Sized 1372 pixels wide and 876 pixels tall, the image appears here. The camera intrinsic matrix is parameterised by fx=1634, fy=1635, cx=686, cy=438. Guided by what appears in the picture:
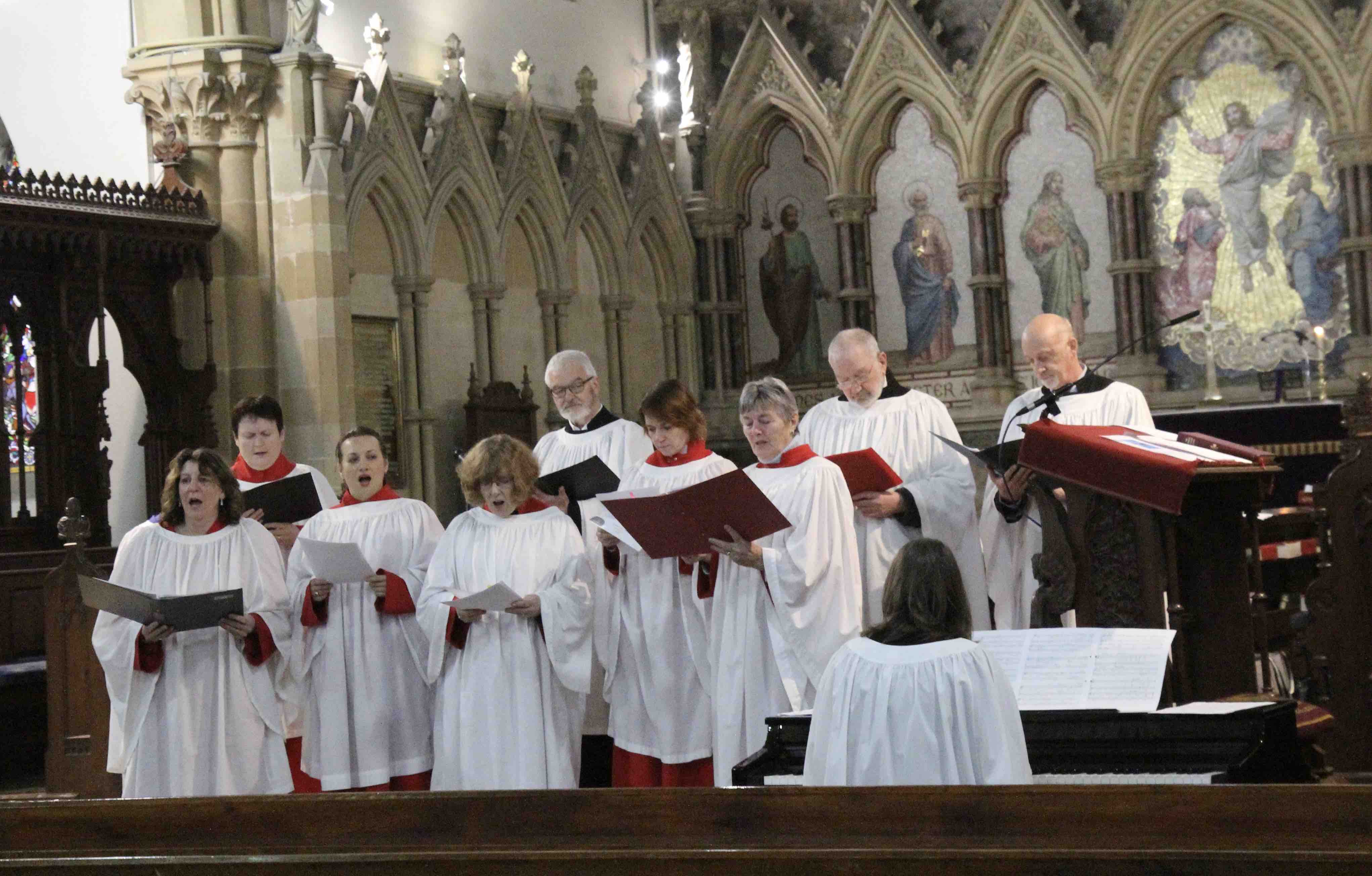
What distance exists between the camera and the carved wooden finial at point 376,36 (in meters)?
11.0

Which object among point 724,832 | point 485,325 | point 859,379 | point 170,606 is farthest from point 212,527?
point 485,325

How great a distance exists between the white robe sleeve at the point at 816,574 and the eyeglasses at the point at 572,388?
142 centimetres

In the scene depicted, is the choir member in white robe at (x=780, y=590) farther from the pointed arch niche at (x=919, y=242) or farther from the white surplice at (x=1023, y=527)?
the pointed arch niche at (x=919, y=242)

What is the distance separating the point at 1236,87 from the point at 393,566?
8.45 m

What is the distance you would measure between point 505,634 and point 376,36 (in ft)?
21.3

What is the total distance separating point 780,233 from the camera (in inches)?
548

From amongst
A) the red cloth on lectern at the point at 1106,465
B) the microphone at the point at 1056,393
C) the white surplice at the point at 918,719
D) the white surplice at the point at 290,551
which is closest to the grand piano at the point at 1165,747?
the white surplice at the point at 918,719

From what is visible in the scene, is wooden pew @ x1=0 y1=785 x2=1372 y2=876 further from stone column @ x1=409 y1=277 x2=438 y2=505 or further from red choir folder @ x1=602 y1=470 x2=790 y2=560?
stone column @ x1=409 y1=277 x2=438 y2=505

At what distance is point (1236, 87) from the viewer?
1211 centimetres

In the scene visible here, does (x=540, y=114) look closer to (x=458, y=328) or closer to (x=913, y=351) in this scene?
(x=458, y=328)

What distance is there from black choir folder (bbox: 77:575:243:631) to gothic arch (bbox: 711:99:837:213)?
29.7 ft

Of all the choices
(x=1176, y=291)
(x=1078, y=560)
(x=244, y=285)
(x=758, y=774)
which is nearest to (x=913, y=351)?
(x=1176, y=291)

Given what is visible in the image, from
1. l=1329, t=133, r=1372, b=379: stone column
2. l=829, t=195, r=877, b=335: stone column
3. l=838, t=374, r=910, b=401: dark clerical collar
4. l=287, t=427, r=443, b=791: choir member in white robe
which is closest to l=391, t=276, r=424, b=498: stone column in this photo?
l=829, t=195, r=877, b=335: stone column

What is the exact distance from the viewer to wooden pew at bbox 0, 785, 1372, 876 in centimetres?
209
